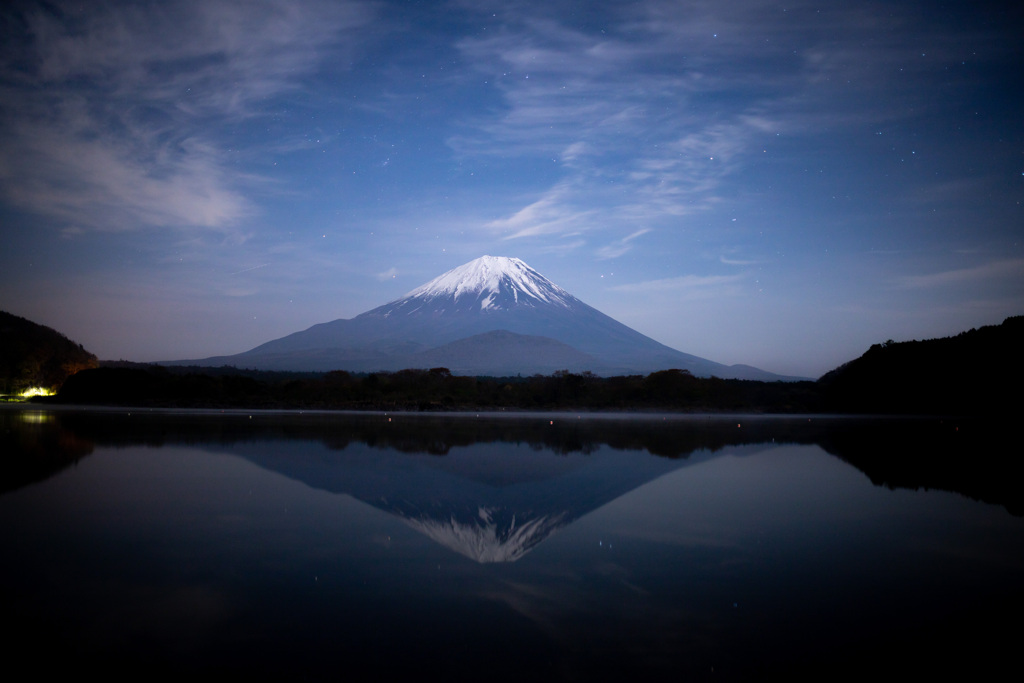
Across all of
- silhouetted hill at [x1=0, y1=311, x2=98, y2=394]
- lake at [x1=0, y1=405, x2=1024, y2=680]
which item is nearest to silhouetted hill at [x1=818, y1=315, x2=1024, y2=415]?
lake at [x1=0, y1=405, x2=1024, y2=680]

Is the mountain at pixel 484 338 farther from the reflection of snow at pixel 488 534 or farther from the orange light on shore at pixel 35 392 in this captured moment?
the reflection of snow at pixel 488 534

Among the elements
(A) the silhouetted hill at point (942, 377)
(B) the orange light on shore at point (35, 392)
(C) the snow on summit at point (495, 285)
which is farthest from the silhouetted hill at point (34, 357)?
(C) the snow on summit at point (495, 285)

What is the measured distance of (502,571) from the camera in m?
5.56

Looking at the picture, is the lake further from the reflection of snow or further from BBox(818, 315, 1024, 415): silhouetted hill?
BBox(818, 315, 1024, 415): silhouetted hill

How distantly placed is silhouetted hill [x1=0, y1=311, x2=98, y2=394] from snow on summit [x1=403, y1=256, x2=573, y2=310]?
257 ft

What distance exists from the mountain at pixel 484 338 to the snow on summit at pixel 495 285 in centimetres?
23

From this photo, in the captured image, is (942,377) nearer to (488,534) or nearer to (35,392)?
(488,534)

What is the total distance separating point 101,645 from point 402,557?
2465 mm

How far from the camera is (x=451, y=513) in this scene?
25.7 feet

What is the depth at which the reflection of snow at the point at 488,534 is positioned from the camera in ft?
20.2

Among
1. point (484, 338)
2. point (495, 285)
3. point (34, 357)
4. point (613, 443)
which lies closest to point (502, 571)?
point (613, 443)

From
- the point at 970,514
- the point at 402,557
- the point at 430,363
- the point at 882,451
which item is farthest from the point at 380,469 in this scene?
the point at 430,363

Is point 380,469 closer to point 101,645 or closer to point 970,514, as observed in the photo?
point 101,645

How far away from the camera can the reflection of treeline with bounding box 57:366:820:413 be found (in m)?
44.6
